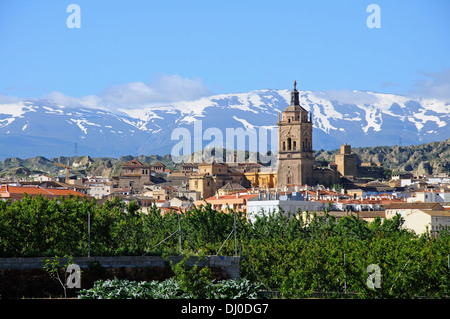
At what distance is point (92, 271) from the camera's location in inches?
1608

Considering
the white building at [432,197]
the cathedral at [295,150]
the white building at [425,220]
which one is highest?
the cathedral at [295,150]

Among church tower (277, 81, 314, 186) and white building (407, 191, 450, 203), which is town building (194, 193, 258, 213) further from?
church tower (277, 81, 314, 186)

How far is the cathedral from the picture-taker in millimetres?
182375

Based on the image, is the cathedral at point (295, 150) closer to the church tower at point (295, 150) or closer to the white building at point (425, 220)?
the church tower at point (295, 150)

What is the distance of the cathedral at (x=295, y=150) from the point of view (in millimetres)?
182375

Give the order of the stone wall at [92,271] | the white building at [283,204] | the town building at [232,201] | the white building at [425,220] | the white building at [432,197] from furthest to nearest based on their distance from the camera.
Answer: the white building at [432,197] → the town building at [232,201] → the white building at [283,204] → the white building at [425,220] → the stone wall at [92,271]

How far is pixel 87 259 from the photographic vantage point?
41094 mm

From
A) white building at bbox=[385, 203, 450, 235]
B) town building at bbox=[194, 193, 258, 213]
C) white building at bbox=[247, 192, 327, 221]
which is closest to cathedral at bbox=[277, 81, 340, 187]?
town building at bbox=[194, 193, 258, 213]

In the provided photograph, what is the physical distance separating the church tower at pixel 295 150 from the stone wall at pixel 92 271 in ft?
452

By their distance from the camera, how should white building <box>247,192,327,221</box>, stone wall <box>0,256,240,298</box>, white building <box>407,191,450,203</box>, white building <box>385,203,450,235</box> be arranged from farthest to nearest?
white building <box>407,191,450,203</box> < white building <box>247,192,327,221</box> < white building <box>385,203,450,235</box> < stone wall <box>0,256,240,298</box>

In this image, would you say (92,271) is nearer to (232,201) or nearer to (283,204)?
(283,204)

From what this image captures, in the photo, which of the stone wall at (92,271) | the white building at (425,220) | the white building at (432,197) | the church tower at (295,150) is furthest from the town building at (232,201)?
the stone wall at (92,271)

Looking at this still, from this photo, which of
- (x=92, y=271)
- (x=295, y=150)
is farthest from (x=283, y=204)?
(x=92, y=271)
